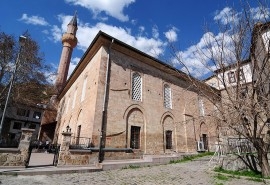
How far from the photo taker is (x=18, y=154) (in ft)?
24.6

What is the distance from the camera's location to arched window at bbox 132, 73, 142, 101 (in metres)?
12.9

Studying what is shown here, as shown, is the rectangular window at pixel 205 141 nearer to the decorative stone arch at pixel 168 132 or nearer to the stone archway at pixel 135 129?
the decorative stone arch at pixel 168 132

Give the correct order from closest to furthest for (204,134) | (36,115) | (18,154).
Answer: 1. (18,154)
2. (204,134)
3. (36,115)

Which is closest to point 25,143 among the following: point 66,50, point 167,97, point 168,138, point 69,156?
point 69,156

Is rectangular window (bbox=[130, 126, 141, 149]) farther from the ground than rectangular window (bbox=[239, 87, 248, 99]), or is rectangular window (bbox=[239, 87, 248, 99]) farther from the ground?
rectangular window (bbox=[239, 87, 248, 99])

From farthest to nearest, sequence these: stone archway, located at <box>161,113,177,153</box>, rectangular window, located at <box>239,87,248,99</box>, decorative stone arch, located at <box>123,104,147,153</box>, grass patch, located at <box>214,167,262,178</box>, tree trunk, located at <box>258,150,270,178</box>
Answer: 1. stone archway, located at <box>161,113,177,153</box>
2. decorative stone arch, located at <box>123,104,147,153</box>
3. grass patch, located at <box>214,167,262,178</box>
4. rectangular window, located at <box>239,87,248,99</box>
5. tree trunk, located at <box>258,150,270,178</box>

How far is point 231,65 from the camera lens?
23.5ft

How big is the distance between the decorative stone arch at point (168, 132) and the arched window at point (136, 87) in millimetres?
2449

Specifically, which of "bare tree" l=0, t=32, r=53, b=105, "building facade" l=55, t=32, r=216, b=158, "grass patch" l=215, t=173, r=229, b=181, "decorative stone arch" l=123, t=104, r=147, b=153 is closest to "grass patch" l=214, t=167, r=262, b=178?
"grass patch" l=215, t=173, r=229, b=181

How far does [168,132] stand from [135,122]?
3364 mm

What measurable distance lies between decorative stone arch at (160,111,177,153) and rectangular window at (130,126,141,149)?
2291mm

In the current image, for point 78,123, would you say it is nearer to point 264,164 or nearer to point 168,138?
point 168,138

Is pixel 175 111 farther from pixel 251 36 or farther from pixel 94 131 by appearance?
pixel 251 36

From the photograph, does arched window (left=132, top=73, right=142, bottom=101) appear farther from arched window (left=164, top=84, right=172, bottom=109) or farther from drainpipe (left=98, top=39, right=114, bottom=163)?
arched window (left=164, top=84, right=172, bottom=109)
